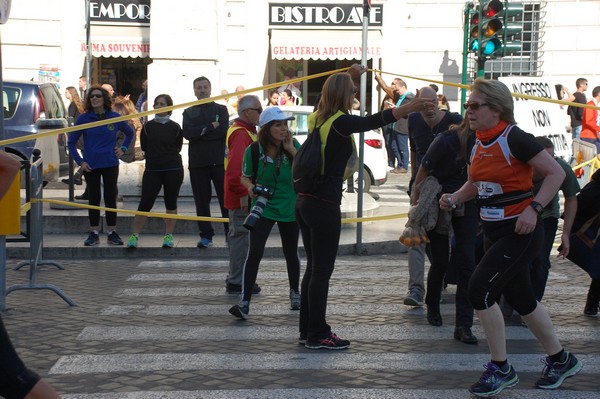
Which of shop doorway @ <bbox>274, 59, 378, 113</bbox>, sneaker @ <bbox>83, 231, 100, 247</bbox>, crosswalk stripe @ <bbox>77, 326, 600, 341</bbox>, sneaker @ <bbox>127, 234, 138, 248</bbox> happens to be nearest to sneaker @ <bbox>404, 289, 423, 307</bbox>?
crosswalk stripe @ <bbox>77, 326, 600, 341</bbox>

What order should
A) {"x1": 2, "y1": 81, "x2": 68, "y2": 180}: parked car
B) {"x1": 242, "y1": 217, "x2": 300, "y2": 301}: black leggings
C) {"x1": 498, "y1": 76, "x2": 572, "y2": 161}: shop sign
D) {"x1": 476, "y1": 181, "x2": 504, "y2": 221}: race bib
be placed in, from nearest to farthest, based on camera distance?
{"x1": 476, "y1": 181, "x2": 504, "y2": 221}: race bib → {"x1": 242, "y1": 217, "x2": 300, "y2": 301}: black leggings → {"x1": 498, "y1": 76, "x2": 572, "y2": 161}: shop sign → {"x1": 2, "y1": 81, "x2": 68, "y2": 180}: parked car

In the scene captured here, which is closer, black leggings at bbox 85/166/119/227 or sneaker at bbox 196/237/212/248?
black leggings at bbox 85/166/119/227

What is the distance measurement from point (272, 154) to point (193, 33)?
8.17 m

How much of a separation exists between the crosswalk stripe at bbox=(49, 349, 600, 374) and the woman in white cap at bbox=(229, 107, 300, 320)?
120 centimetres

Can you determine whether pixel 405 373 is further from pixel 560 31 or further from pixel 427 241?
pixel 560 31

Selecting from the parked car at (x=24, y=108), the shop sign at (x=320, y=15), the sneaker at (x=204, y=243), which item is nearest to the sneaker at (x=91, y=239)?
the sneaker at (x=204, y=243)

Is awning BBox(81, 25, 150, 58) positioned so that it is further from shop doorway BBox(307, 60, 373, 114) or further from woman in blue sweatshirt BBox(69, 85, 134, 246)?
woman in blue sweatshirt BBox(69, 85, 134, 246)

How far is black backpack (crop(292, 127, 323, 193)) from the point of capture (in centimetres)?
673

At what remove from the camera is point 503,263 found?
19.0 ft

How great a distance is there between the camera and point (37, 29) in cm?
2606

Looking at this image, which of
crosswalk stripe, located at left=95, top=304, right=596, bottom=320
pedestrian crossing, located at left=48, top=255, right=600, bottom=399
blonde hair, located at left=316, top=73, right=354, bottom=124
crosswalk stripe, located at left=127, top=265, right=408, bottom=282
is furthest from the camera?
crosswalk stripe, located at left=127, top=265, right=408, bottom=282

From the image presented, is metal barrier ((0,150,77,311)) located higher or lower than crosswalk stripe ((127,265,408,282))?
higher

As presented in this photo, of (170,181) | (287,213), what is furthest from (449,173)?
(170,181)

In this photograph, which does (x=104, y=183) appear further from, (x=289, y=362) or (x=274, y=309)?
(x=289, y=362)
